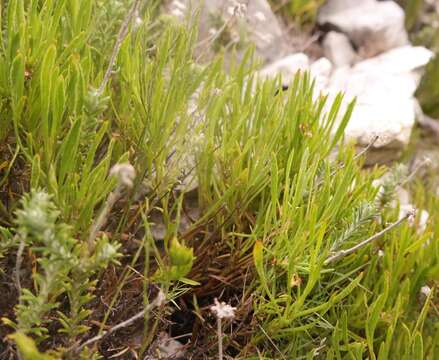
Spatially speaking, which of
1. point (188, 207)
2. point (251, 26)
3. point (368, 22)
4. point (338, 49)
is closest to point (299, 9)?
point (338, 49)

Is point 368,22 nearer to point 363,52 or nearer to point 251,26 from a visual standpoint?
point 363,52

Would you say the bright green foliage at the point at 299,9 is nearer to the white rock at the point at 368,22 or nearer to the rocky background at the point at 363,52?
the rocky background at the point at 363,52

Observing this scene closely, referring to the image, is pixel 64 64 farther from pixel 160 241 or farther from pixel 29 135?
pixel 160 241

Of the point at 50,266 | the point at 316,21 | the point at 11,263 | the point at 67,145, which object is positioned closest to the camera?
the point at 50,266

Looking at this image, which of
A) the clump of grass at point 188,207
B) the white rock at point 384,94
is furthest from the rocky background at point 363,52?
the clump of grass at point 188,207

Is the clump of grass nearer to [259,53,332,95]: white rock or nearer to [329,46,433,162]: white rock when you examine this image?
[329,46,433,162]: white rock

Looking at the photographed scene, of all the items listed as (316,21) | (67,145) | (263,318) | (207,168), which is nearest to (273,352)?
(263,318)

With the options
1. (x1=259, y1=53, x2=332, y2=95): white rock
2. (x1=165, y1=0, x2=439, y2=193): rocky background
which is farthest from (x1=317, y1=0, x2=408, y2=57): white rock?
(x1=259, y1=53, x2=332, y2=95): white rock
